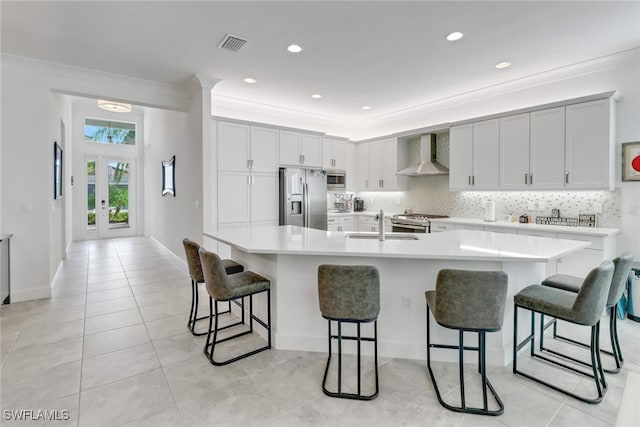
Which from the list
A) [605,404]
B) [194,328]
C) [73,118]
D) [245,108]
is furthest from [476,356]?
[73,118]

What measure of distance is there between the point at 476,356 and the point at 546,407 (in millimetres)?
545

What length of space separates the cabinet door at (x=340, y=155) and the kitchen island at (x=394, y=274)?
3861 millimetres

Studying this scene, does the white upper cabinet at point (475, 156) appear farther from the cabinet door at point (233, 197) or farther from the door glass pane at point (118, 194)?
the door glass pane at point (118, 194)

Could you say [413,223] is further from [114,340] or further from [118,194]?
[118,194]

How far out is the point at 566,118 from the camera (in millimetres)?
3928

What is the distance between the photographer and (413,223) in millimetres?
5336

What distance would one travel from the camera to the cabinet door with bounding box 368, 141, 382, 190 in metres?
6.49

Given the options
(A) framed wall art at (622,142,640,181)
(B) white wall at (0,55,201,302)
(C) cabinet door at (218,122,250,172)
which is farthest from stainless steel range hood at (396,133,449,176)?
(B) white wall at (0,55,201,302)

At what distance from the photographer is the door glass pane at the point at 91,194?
8.61 m

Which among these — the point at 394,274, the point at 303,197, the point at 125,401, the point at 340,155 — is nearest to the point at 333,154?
the point at 340,155

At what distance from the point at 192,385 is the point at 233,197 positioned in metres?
3.13

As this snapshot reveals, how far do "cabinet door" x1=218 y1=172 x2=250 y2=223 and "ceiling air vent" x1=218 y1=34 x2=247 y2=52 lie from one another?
1.88 metres

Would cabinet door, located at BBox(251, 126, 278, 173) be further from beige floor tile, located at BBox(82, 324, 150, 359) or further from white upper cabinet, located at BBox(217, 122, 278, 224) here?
beige floor tile, located at BBox(82, 324, 150, 359)

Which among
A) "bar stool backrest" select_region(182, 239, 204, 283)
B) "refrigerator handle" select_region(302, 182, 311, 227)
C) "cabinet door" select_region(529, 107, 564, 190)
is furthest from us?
"refrigerator handle" select_region(302, 182, 311, 227)
